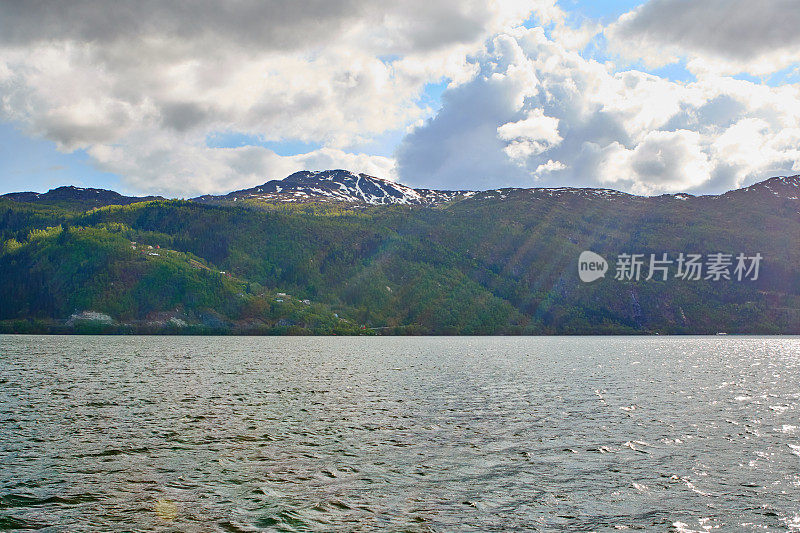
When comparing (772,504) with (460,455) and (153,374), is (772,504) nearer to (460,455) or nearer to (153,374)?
(460,455)

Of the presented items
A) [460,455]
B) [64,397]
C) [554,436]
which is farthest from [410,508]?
[64,397]

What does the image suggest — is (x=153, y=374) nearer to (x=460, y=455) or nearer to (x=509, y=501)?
(x=460, y=455)

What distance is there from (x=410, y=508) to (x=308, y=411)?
1224 inches

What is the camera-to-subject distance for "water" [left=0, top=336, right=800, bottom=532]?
26.2 meters

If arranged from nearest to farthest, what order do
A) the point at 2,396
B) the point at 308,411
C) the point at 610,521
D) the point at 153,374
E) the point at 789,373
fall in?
the point at 610,521 → the point at 308,411 → the point at 2,396 → the point at 153,374 → the point at 789,373

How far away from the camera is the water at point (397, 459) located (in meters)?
26.2

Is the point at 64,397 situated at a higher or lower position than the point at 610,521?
lower

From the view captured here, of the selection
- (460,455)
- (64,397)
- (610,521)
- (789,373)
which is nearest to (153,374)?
(64,397)

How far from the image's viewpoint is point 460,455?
38219mm

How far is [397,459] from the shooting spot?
37125mm

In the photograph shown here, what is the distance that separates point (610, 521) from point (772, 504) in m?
8.71

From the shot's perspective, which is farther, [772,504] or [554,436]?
[554,436]

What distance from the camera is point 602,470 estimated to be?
34.3m

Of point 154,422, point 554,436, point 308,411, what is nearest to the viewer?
point 554,436
